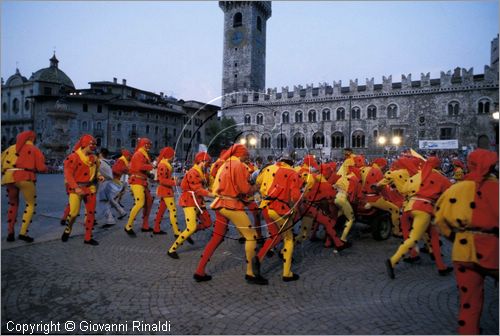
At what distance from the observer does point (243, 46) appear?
64750 mm

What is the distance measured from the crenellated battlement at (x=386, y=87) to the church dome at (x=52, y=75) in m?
32.8

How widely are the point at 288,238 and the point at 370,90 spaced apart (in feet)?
160

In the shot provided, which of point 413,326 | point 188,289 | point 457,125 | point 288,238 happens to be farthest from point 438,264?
point 457,125

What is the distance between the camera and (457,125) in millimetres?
44062

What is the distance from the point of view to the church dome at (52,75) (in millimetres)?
60000

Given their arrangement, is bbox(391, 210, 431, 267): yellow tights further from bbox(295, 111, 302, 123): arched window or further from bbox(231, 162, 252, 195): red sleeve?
bbox(295, 111, 302, 123): arched window

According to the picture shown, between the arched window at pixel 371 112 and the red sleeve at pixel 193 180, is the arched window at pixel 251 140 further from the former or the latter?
the arched window at pixel 371 112

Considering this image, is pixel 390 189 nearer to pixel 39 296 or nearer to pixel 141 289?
pixel 141 289

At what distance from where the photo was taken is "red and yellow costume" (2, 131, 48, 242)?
22.5 ft

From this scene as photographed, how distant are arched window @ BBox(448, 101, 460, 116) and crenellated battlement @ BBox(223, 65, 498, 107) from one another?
2.05 m

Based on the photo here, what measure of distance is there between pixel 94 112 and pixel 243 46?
31274 millimetres

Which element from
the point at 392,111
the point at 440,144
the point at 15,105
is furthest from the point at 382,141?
the point at 15,105

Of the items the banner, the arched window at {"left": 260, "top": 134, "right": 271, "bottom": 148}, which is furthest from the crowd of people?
the arched window at {"left": 260, "top": 134, "right": 271, "bottom": 148}

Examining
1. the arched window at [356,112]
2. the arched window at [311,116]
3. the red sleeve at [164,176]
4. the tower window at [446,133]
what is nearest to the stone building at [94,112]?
the arched window at [311,116]
